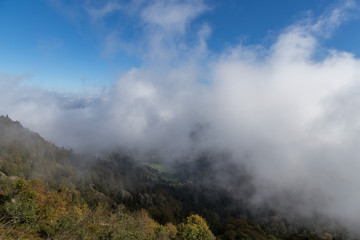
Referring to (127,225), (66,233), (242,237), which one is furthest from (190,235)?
(242,237)

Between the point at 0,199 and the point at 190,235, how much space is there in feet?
308

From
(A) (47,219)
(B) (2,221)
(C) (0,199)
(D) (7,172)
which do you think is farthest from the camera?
(D) (7,172)

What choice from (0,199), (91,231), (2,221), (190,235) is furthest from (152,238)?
(0,199)

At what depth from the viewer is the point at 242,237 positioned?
16988 centimetres

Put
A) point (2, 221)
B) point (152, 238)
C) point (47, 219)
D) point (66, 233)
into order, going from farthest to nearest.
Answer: point (152, 238), point (47, 219), point (2, 221), point (66, 233)

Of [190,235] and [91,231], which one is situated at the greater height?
[190,235]

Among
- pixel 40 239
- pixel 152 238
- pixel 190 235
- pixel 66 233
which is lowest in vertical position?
pixel 40 239

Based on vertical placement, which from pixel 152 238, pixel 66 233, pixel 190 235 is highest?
pixel 190 235

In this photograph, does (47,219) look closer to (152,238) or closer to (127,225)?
(127,225)

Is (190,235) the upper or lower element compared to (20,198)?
upper

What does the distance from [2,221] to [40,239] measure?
18004 millimetres

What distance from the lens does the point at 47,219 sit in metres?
75.5

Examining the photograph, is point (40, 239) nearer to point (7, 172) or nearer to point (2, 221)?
point (2, 221)

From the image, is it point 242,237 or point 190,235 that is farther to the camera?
point 242,237
